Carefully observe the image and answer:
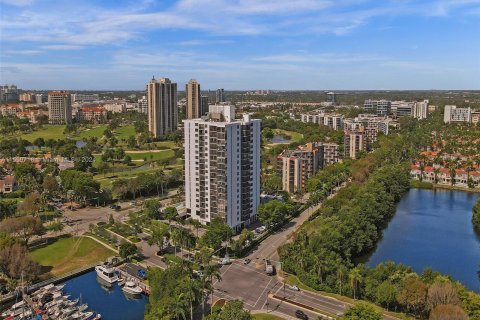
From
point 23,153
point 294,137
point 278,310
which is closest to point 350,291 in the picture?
point 278,310

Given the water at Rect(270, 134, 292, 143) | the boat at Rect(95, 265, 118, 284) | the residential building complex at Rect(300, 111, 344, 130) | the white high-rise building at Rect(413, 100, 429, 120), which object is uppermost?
the white high-rise building at Rect(413, 100, 429, 120)

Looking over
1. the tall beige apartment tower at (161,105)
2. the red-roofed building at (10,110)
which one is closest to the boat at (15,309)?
the tall beige apartment tower at (161,105)

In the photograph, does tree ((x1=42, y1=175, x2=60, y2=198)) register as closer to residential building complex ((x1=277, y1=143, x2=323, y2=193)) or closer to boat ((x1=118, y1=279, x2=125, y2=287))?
boat ((x1=118, y1=279, x2=125, y2=287))

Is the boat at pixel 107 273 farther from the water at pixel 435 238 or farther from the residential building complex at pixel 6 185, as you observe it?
the residential building complex at pixel 6 185

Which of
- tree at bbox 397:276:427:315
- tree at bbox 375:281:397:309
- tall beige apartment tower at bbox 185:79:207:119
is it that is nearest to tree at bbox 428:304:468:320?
tree at bbox 397:276:427:315

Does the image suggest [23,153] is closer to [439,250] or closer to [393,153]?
[393,153]

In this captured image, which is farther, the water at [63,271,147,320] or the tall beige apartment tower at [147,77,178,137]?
the tall beige apartment tower at [147,77,178,137]
